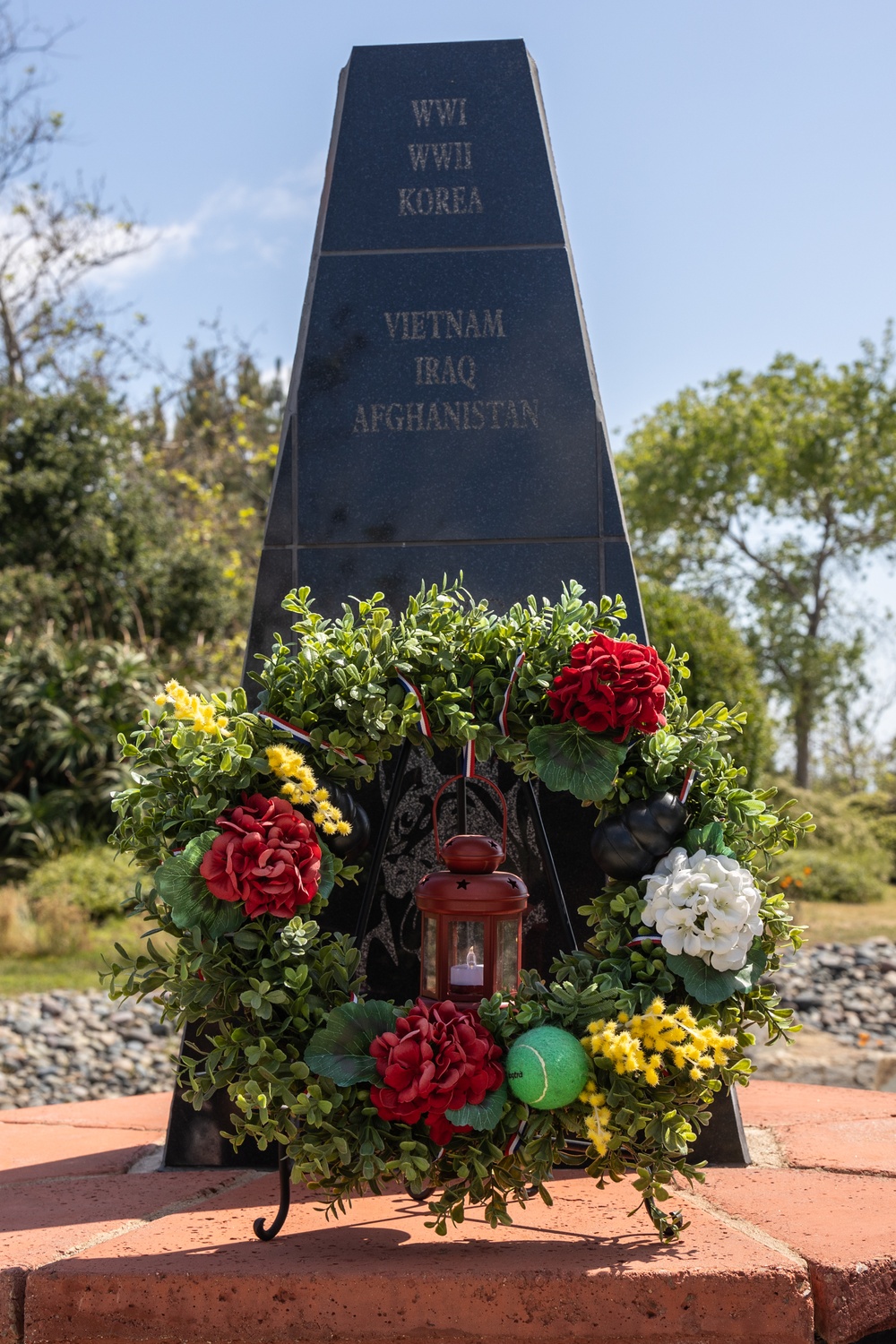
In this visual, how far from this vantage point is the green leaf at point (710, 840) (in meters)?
2.20

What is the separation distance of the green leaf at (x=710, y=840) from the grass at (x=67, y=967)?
5054 millimetres

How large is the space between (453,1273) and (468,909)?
2.09 feet

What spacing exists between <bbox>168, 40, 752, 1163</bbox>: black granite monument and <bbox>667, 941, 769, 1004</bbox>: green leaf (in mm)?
848

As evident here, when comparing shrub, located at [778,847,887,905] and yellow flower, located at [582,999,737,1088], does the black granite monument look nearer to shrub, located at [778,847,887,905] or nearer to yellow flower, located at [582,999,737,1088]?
yellow flower, located at [582,999,737,1088]

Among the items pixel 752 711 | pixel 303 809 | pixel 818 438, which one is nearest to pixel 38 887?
pixel 752 711

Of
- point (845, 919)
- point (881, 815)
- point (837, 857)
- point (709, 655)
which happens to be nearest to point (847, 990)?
point (845, 919)

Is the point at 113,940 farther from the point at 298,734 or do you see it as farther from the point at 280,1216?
the point at 298,734

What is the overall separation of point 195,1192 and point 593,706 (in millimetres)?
1483

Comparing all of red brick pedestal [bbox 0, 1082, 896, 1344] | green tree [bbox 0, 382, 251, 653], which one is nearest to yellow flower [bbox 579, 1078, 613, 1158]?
red brick pedestal [bbox 0, 1082, 896, 1344]

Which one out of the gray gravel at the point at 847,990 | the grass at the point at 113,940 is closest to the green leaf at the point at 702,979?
the grass at the point at 113,940

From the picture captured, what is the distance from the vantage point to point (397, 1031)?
79.8 inches

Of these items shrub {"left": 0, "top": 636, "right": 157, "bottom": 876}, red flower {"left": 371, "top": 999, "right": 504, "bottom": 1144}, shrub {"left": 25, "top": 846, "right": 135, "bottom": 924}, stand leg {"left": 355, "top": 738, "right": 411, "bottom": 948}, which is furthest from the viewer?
shrub {"left": 0, "top": 636, "right": 157, "bottom": 876}

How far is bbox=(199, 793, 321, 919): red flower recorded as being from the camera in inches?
78.8

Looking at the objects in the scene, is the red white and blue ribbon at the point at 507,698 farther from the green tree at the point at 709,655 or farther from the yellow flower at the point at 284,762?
the green tree at the point at 709,655
